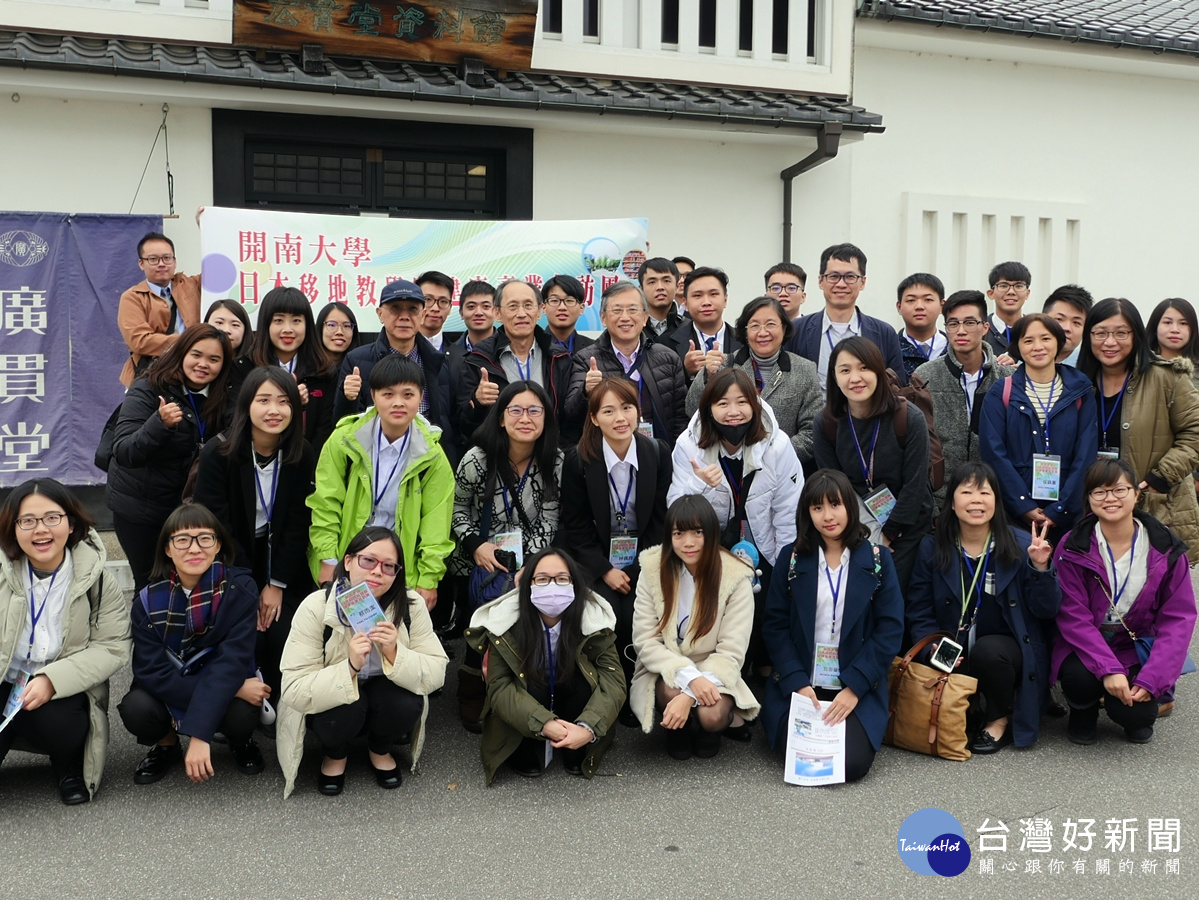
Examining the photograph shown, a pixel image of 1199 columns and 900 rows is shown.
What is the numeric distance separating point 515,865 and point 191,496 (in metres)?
2.37

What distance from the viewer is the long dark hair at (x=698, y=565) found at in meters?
4.52

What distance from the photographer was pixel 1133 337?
5.33 metres

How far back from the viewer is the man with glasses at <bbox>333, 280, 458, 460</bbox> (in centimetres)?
521

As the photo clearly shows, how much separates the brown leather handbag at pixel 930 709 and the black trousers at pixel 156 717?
284 centimetres

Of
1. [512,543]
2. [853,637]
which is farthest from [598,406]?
[853,637]

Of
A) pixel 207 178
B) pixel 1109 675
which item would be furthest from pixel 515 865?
pixel 207 178

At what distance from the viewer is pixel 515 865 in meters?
3.57

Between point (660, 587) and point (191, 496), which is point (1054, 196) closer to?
point (660, 587)

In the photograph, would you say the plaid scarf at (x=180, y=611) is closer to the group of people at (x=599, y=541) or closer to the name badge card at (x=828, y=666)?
the group of people at (x=599, y=541)

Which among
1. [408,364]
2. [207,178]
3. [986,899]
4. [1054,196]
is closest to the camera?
[986,899]

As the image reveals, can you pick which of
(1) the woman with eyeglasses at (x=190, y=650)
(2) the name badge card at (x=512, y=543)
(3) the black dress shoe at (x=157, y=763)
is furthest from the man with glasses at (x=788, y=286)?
(3) the black dress shoe at (x=157, y=763)

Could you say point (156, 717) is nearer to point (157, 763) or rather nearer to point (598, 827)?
point (157, 763)

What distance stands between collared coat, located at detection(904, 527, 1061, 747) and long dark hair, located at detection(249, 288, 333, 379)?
3237mm

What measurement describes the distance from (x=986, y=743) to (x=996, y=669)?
0.34 metres
